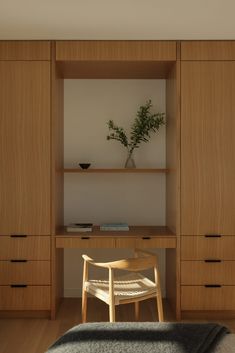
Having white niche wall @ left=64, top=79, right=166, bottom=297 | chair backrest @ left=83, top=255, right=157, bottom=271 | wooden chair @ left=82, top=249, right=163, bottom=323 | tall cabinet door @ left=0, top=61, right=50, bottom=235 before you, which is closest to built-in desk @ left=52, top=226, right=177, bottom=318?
tall cabinet door @ left=0, top=61, right=50, bottom=235

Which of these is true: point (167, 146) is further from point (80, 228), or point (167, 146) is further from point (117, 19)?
point (117, 19)

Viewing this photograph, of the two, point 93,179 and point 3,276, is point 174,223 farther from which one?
point 3,276

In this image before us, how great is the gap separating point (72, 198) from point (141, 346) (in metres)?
3.13

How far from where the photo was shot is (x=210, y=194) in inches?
175

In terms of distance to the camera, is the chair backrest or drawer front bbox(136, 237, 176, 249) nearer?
the chair backrest

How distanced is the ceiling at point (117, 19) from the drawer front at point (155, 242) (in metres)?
1.72

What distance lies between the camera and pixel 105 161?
512cm

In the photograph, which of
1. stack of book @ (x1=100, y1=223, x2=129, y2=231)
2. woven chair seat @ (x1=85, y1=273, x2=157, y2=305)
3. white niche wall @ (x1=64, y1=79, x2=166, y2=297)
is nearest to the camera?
woven chair seat @ (x1=85, y1=273, x2=157, y2=305)

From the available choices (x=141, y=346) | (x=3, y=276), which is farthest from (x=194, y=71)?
(x=141, y=346)

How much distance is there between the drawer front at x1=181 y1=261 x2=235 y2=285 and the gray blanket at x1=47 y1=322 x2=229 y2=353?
6.78ft

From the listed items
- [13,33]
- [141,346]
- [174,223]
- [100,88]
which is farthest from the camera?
[100,88]

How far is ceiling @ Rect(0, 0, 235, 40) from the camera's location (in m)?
3.47

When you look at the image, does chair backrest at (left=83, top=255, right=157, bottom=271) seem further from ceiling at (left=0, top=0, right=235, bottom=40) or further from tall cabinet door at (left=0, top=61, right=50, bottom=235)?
ceiling at (left=0, top=0, right=235, bottom=40)

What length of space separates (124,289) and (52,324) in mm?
851
